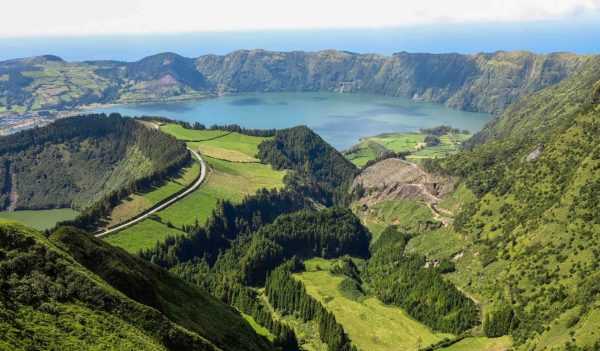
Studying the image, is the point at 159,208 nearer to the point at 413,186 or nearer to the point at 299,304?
the point at 299,304

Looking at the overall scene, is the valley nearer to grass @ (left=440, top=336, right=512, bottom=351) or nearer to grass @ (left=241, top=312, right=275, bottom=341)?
grass @ (left=440, top=336, right=512, bottom=351)

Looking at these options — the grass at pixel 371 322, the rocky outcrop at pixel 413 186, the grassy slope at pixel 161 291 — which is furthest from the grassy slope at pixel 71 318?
the rocky outcrop at pixel 413 186

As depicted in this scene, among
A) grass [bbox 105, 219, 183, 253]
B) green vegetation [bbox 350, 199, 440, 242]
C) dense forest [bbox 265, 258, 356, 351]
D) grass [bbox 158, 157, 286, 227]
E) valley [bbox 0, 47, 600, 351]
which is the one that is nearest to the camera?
valley [bbox 0, 47, 600, 351]

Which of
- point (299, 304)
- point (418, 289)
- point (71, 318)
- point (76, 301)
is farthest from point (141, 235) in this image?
point (71, 318)

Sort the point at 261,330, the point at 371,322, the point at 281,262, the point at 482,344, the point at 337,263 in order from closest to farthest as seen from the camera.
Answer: the point at 482,344, the point at 261,330, the point at 371,322, the point at 337,263, the point at 281,262

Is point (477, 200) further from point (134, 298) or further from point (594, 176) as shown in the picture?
point (134, 298)

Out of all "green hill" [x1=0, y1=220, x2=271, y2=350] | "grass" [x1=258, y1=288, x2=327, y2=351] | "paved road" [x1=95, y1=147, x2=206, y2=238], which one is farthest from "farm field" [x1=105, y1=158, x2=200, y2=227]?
"green hill" [x1=0, y1=220, x2=271, y2=350]

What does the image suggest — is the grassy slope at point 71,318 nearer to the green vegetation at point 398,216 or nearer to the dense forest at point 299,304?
the dense forest at point 299,304
